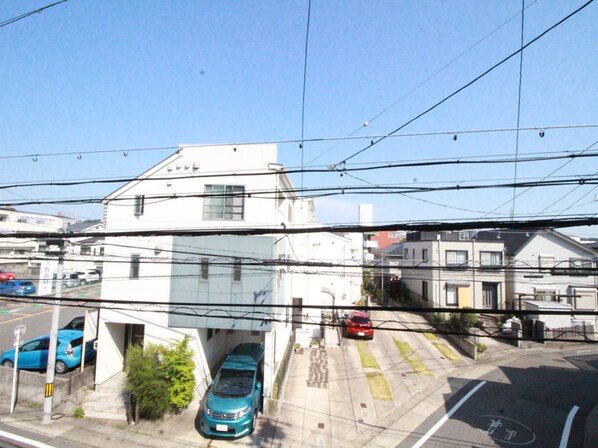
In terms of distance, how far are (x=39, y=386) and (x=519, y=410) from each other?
46.1 feet

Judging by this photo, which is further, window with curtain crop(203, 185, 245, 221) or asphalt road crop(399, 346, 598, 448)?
window with curtain crop(203, 185, 245, 221)

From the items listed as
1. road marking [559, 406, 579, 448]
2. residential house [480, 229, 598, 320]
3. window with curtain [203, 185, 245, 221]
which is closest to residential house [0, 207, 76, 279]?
window with curtain [203, 185, 245, 221]

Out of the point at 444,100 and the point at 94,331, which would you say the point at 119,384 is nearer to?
the point at 94,331

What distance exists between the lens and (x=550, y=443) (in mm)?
8930

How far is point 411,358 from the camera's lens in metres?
15.1

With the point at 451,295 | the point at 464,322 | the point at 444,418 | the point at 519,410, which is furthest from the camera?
the point at 451,295

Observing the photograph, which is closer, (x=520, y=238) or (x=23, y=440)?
(x=23, y=440)

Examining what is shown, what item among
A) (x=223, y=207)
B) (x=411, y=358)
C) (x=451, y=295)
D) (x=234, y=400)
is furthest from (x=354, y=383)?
(x=451, y=295)

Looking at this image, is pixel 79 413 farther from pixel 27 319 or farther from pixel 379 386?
pixel 27 319

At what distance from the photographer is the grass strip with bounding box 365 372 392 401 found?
11.5 m

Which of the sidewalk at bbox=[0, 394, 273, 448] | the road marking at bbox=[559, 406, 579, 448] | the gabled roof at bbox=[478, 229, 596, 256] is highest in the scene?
the gabled roof at bbox=[478, 229, 596, 256]

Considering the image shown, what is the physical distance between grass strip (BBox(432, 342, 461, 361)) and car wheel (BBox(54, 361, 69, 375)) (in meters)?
14.2

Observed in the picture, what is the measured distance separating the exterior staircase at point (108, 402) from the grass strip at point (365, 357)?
8.34 metres

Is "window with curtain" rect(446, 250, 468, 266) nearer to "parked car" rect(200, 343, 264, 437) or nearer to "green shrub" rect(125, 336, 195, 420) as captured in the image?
"parked car" rect(200, 343, 264, 437)
